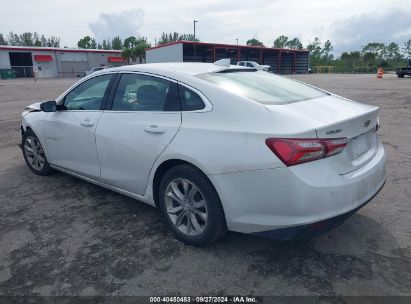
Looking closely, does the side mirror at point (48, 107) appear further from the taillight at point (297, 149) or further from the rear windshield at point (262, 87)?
the taillight at point (297, 149)

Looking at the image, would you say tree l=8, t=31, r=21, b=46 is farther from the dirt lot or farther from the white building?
the dirt lot

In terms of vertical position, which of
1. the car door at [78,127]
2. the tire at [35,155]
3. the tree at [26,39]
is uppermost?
the tree at [26,39]

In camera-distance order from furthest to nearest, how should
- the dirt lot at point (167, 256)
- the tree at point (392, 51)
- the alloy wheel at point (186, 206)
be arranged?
the tree at point (392, 51) < the alloy wheel at point (186, 206) < the dirt lot at point (167, 256)

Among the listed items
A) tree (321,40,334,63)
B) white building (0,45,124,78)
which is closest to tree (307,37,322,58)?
tree (321,40,334,63)

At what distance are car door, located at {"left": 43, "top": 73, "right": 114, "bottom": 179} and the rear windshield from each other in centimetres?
137

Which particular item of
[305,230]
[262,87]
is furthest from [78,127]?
[305,230]

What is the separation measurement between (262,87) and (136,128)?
50.5 inches

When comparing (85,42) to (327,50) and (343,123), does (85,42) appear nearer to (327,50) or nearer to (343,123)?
(327,50)

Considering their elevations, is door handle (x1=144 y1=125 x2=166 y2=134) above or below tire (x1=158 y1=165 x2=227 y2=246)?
above

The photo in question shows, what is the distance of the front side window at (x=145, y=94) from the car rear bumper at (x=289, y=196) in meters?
0.94

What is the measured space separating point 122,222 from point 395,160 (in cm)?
435

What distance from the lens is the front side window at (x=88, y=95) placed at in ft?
13.2

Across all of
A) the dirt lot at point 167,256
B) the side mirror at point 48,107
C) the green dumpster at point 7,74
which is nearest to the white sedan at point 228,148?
the dirt lot at point 167,256

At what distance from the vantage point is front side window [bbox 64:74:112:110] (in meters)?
4.02
